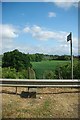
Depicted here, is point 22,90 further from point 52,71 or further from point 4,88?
point 52,71

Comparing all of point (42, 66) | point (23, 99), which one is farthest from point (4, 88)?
point (42, 66)

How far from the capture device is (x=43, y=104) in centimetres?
652

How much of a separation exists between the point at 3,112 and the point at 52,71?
464 cm

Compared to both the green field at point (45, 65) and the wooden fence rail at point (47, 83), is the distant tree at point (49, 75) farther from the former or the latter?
the wooden fence rail at point (47, 83)

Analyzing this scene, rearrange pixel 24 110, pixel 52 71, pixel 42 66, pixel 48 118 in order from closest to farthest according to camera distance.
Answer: pixel 48 118 → pixel 24 110 → pixel 52 71 → pixel 42 66

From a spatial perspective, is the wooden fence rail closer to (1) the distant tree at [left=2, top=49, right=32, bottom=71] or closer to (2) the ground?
(2) the ground

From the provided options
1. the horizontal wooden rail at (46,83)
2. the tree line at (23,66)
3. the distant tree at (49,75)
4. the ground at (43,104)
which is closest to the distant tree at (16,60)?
the tree line at (23,66)

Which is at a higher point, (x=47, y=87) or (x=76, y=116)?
(x=47, y=87)

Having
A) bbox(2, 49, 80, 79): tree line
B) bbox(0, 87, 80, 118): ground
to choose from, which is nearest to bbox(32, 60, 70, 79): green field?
bbox(2, 49, 80, 79): tree line

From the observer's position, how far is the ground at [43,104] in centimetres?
590

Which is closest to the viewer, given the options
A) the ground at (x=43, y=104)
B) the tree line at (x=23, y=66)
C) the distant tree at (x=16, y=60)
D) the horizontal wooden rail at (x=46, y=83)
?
the ground at (x=43, y=104)

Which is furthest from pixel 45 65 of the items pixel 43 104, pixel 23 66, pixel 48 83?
pixel 43 104

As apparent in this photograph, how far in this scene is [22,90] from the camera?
25.5 feet

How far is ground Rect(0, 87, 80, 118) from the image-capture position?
590 centimetres
